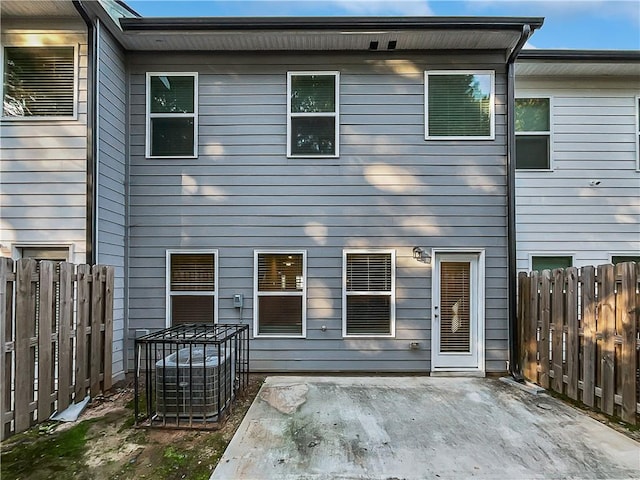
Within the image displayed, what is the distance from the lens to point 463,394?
14.7ft

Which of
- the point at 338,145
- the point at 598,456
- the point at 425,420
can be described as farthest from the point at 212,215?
the point at 598,456

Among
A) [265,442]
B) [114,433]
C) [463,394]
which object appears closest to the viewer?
[265,442]

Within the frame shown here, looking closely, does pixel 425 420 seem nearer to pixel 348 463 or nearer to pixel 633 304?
pixel 348 463

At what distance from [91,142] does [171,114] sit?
1.26 meters

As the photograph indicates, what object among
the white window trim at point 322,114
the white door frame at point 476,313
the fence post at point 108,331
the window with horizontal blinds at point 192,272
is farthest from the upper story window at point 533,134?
the fence post at point 108,331

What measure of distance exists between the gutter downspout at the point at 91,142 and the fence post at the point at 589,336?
573cm

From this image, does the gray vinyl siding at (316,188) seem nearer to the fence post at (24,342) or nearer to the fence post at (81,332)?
Answer: the fence post at (81,332)

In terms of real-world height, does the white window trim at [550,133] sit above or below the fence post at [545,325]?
above

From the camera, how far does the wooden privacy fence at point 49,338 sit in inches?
124

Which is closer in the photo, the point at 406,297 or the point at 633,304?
the point at 633,304

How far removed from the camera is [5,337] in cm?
309

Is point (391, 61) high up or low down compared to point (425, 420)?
up

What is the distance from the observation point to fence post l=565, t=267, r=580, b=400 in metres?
4.11

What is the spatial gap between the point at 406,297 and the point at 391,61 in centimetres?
347
